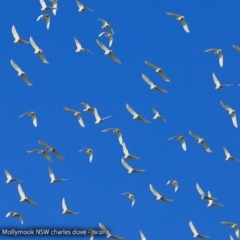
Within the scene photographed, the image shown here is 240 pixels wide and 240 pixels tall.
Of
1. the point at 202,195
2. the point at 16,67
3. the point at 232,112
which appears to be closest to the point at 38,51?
the point at 16,67

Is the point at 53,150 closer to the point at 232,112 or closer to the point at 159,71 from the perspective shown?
the point at 159,71

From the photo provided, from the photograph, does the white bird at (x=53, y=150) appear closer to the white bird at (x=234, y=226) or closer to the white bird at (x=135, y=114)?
the white bird at (x=135, y=114)

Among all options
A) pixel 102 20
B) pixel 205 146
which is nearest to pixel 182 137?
pixel 205 146

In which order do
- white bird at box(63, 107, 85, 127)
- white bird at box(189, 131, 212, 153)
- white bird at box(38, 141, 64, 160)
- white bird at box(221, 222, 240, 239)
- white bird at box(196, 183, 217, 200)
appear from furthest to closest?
white bird at box(221, 222, 240, 239), white bird at box(196, 183, 217, 200), white bird at box(63, 107, 85, 127), white bird at box(189, 131, 212, 153), white bird at box(38, 141, 64, 160)

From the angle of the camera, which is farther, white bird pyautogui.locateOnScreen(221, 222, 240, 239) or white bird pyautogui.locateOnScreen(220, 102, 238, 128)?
white bird pyautogui.locateOnScreen(221, 222, 240, 239)

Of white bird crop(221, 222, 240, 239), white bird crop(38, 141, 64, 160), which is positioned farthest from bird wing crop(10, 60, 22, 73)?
white bird crop(221, 222, 240, 239)

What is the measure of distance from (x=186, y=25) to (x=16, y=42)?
792cm

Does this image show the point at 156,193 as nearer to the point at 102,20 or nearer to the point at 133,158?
the point at 133,158

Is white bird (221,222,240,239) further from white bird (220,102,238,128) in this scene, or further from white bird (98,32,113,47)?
white bird (98,32,113,47)

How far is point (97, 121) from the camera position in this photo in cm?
8062

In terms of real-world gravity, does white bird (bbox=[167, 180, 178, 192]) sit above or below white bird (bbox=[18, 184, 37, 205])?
above

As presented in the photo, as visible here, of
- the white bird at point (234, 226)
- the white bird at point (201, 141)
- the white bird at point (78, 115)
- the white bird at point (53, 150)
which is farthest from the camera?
the white bird at point (234, 226)

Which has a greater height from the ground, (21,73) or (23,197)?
(21,73)

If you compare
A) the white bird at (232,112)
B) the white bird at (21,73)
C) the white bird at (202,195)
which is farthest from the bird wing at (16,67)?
the white bird at (202,195)
